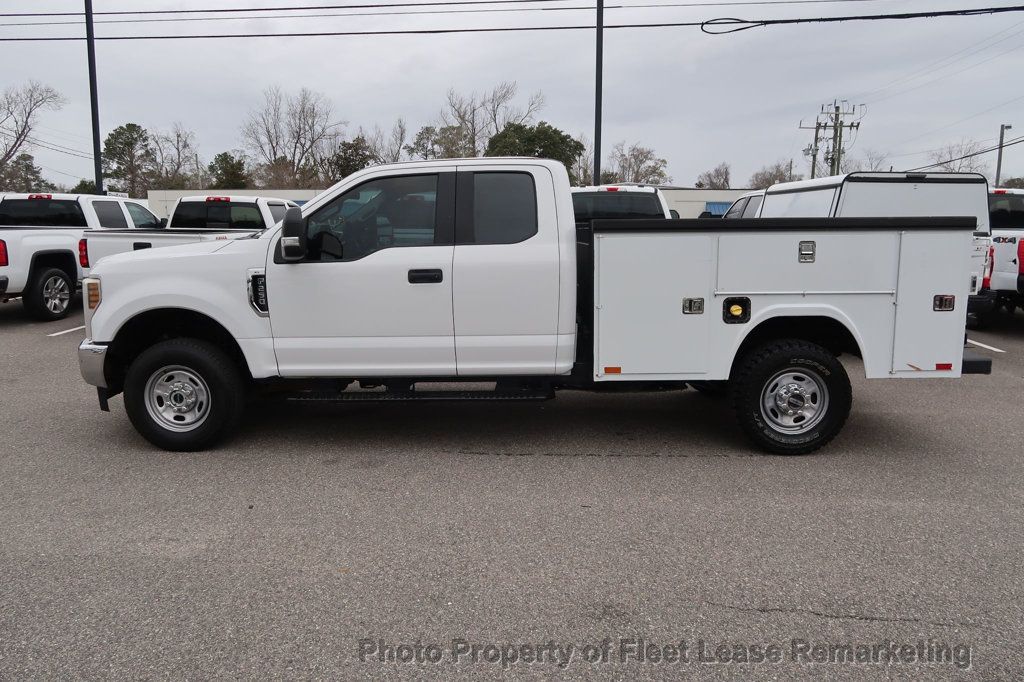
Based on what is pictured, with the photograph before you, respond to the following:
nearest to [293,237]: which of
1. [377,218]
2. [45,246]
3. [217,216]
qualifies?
[377,218]

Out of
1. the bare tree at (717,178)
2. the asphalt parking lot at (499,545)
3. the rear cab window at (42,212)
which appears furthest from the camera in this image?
the bare tree at (717,178)

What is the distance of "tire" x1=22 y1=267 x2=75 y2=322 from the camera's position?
11.9 metres

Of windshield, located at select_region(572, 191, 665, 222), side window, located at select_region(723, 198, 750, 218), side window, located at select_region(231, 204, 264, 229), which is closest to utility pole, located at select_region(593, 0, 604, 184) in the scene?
side window, located at select_region(723, 198, 750, 218)

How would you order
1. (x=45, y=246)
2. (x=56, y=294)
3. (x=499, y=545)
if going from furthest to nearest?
(x=56, y=294) → (x=45, y=246) → (x=499, y=545)

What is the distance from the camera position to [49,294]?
1209 centimetres

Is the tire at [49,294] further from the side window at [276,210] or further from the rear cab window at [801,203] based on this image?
the rear cab window at [801,203]

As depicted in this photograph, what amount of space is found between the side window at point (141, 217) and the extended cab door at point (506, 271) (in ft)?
35.6

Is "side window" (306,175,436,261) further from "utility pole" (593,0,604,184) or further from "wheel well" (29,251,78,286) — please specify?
"utility pole" (593,0,604,184)

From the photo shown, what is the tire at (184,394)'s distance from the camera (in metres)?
5.43

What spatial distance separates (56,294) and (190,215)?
2481 millimetres

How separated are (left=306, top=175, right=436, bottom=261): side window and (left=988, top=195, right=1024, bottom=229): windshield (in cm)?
1060

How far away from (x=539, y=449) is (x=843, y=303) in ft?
7.91

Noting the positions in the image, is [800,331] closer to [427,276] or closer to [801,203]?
[427,276]

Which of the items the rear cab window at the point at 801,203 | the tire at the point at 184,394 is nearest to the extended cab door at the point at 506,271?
the tire at the point at 184,394
